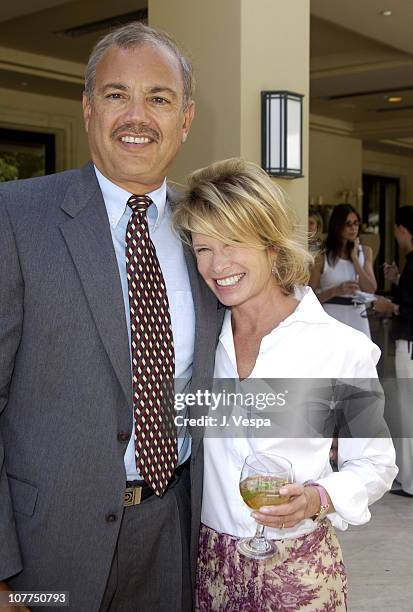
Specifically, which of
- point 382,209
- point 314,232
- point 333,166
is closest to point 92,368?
point 314,232

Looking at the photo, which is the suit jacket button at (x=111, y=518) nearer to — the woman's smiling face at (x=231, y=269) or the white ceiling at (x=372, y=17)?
the woman's smiling face at (x=231, y=269)

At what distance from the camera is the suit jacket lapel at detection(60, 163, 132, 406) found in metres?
1.61

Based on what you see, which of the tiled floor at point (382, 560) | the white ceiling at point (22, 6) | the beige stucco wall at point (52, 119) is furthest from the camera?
the beige stucco wall at point (52, 119)

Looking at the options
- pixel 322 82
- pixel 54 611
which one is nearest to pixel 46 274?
A: pixel 54 611

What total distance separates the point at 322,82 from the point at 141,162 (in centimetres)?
782

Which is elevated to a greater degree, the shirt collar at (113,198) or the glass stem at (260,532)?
the shirt collar at (113,198)

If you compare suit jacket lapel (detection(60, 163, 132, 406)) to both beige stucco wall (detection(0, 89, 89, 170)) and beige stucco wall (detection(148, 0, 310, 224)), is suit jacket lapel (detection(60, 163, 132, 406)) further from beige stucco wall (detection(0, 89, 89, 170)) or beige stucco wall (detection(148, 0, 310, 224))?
beige stucco wall (detection(0, 89, 89, 170))

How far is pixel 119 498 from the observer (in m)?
1.65

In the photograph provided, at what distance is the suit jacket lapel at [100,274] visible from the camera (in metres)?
1.61

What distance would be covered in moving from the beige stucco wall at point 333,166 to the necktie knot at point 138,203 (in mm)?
10479

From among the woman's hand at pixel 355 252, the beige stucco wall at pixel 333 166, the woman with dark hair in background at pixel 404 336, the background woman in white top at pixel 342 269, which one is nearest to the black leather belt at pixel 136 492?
the woman with dark hair in background at pixel 404 336

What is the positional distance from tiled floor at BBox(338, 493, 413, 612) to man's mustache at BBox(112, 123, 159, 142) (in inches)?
93.7

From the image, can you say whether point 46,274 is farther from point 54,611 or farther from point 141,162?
point 54,611

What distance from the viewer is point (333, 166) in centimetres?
1264
